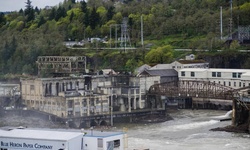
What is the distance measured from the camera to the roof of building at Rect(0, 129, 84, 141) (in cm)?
1948

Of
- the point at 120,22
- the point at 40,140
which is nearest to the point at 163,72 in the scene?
the point at 120,22

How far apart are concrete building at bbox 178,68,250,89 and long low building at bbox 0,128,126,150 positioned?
23.3m

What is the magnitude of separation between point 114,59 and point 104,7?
22.2m

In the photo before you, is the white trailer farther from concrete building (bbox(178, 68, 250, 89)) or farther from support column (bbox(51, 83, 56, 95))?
concrete building (bbox(178, 68, 250, 89))

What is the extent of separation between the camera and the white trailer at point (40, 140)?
19.3 meters

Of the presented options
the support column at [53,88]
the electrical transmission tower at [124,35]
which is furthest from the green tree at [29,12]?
the support column at [53,88]

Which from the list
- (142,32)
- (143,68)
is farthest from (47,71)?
(142,32)

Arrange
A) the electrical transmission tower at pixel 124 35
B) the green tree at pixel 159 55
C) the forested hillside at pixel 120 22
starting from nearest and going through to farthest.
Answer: the green tree at pixel 159 55 → the forested hillside at pixel 120 22 → the electrical transmission tower at pixel 124 35

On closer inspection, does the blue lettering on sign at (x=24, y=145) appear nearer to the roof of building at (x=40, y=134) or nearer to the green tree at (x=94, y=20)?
the roof of building at (x=40, y=134)

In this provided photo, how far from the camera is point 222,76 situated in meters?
44.3

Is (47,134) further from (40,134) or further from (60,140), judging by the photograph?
(60,140)

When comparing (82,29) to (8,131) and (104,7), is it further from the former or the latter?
(8,131)

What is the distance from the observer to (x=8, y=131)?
68.0 feet

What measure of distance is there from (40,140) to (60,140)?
0.67m
